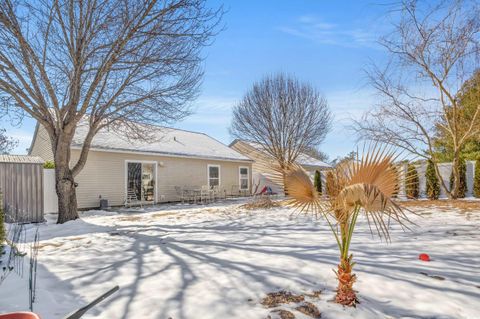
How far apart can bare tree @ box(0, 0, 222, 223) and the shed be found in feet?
2.82

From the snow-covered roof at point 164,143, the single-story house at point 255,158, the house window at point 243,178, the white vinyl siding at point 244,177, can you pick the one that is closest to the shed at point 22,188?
the snow-covered roof at point 164,143

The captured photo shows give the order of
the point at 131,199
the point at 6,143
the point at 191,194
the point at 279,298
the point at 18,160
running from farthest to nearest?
1. the point at 6,143
2. the point at 191,194
3. the point at 131,199
4. the point at 18,160
5. the point at 279,298

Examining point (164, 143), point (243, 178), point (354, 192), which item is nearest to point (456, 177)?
point (243, 178)

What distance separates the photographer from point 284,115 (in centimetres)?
1928

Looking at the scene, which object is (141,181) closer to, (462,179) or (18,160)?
(18,160)

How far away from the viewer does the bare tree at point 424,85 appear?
10.6 m

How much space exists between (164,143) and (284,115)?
7792mm

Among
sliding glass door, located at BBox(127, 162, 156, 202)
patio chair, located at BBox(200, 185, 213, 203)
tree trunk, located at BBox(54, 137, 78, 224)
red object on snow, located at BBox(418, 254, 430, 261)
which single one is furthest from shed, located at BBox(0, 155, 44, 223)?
red object on snow, located at BBox(418, 254, 430, 261)

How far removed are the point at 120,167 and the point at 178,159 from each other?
3.13 meters

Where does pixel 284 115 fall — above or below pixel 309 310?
above

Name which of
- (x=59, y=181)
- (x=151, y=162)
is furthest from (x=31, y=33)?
(x=151, y=162)

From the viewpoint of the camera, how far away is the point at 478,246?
4852mm

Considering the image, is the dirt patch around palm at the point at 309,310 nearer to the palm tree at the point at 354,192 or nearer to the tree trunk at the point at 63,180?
the palm tree at the point at 354,192

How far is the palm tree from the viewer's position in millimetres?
2072
